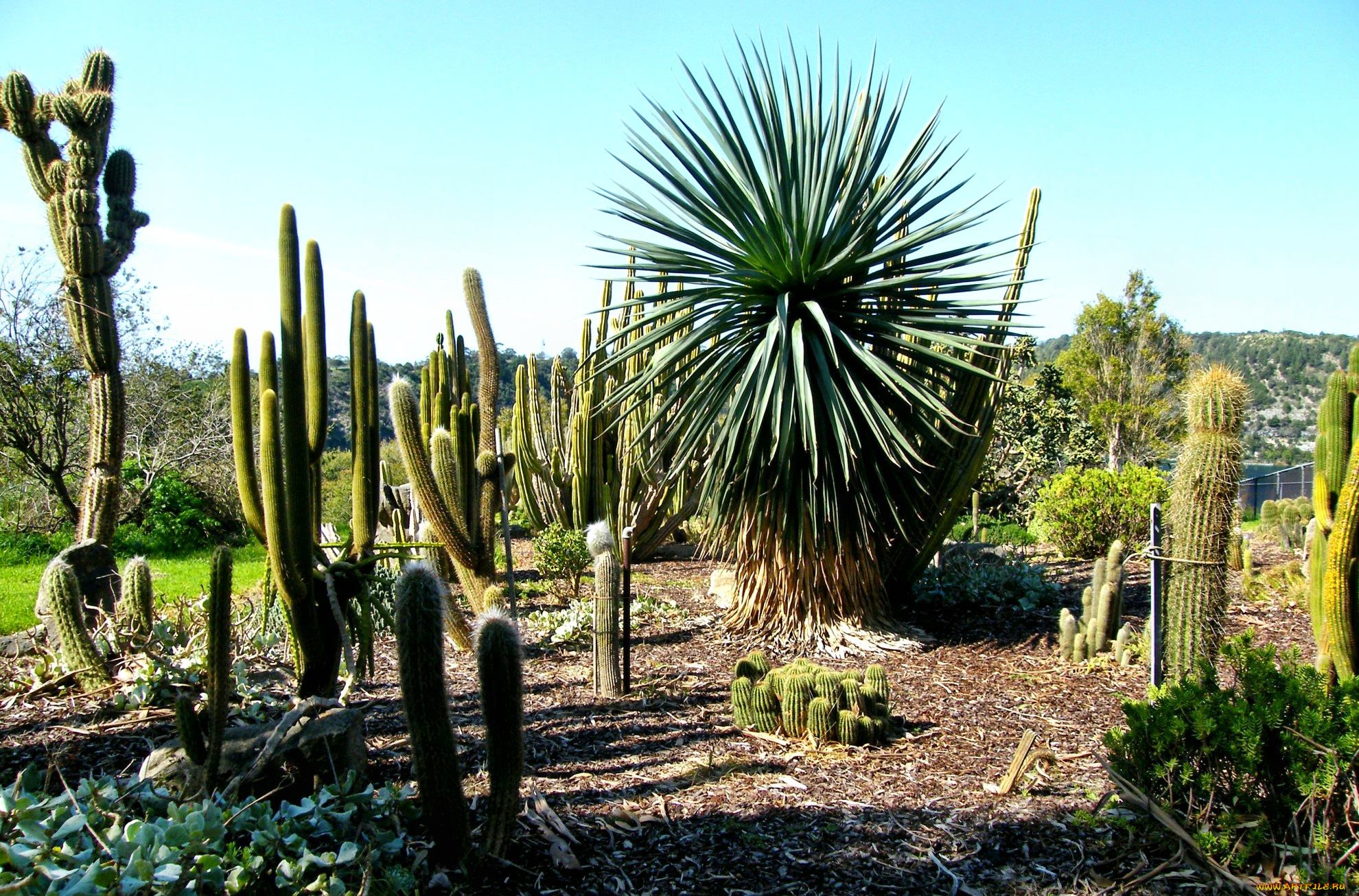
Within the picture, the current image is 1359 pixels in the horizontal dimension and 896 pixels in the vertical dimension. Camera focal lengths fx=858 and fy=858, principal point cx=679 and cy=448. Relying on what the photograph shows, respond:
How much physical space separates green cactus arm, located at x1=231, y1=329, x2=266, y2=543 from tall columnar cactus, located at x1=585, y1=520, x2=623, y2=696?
1857 mm

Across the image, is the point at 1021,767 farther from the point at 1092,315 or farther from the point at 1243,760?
the point at 1092,315

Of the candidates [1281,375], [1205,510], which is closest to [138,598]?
[1205,510]

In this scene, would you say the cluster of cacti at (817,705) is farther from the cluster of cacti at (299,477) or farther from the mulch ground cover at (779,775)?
the cluster of cacti at (299,477)

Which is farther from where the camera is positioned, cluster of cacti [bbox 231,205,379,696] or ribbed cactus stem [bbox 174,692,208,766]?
cluster of cacti [bbox 231,205,379,696]

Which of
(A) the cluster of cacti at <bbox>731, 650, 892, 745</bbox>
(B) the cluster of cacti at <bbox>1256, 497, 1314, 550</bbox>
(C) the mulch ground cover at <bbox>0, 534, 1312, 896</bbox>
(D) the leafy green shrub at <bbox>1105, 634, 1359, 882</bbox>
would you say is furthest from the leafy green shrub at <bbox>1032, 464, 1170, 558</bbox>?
(D) the leafy green shrub at <bbox>1105, 634, 1359, 882</bbox>

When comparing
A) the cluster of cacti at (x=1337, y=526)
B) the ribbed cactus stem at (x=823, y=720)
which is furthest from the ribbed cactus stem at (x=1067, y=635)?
the ribbed cactus stem at (x=823, y=720)

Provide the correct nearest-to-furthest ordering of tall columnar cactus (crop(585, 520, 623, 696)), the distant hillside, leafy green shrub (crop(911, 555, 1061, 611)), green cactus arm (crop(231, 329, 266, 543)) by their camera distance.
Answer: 1. green cactus arm (crop(231, 329, 266, 543))
2. tall columnar cactus (crop(585, 520, 623, 696))
3. leafy green shrub (crop(911, 555, 1061, 611))
4. the distant hillside

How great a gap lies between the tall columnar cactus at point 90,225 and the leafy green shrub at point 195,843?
10.3ft

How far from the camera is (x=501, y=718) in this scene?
9.18 feet

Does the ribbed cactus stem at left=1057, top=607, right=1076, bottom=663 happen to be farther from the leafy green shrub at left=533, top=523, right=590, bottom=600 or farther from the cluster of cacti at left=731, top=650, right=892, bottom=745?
the leafy green shrub at left=533, top=523, right=590, bottom=600

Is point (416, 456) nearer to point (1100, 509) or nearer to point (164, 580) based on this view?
point (164, 580)

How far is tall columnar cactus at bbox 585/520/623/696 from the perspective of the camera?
484cm

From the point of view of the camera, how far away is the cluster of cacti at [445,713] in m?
2.66

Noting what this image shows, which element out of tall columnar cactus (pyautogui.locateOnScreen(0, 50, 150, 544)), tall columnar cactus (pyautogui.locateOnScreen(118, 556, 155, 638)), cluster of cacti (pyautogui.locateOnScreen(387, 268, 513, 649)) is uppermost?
tall columnar cactus (pyautogui.locateOnScreen(0, 50, 150, 544))
